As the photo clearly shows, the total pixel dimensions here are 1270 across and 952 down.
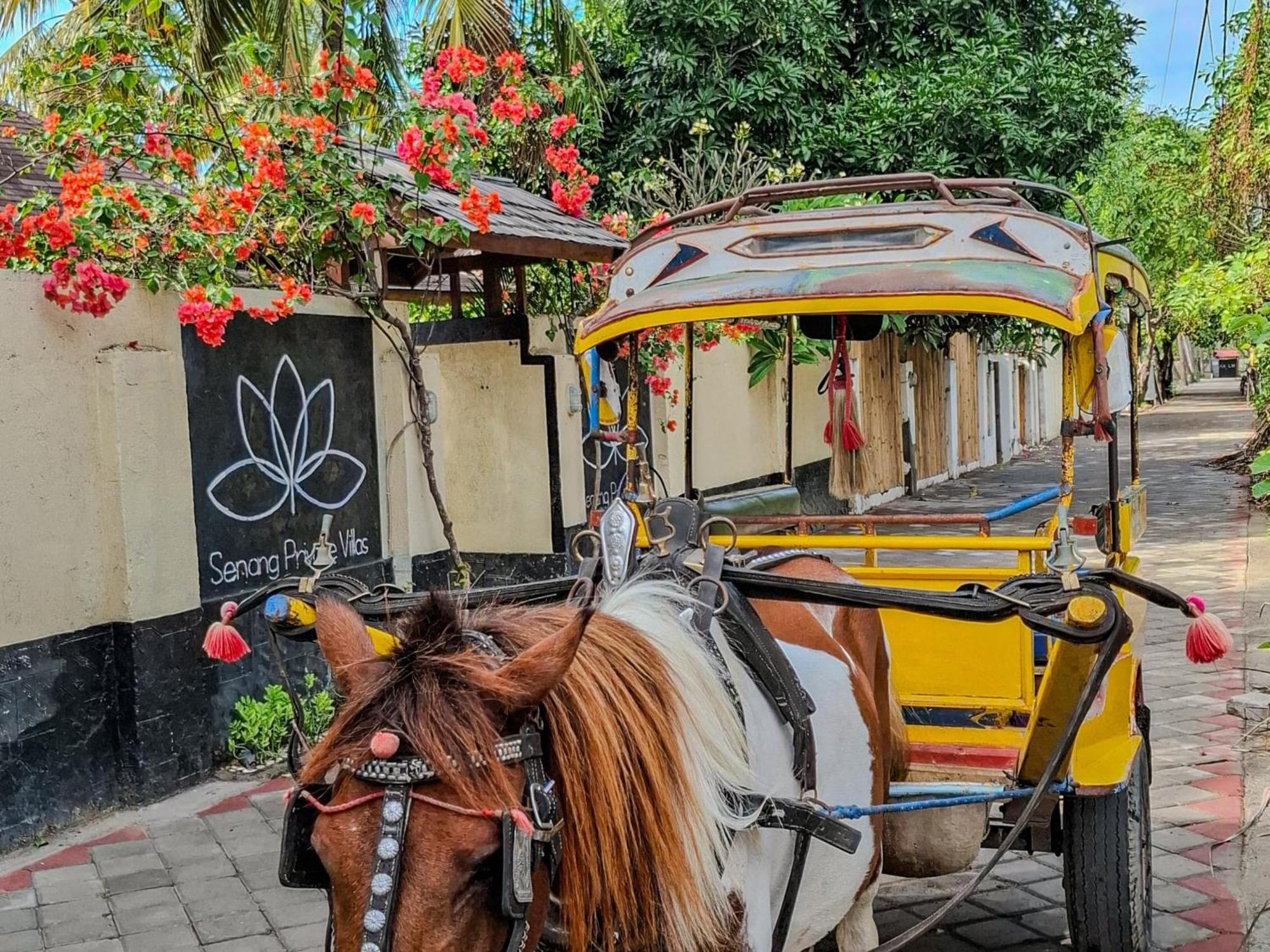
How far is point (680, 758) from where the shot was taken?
2.02 m

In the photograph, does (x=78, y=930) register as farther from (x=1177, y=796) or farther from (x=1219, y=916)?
(x=1177, y=796)

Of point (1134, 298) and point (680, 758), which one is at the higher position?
point (1134, 298)

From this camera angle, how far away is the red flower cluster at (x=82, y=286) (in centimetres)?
511

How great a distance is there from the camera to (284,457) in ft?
21.0

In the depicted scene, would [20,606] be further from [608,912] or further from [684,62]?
[684,62]

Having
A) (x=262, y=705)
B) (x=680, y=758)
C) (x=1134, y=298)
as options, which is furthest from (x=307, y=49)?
(x=680, y=758)

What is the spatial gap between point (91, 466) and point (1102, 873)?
174 inches

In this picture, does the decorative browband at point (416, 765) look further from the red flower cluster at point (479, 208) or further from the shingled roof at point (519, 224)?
the shingled roof at point (519, 224)

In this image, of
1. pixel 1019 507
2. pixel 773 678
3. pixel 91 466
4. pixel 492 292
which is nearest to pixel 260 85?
pixel 91 466

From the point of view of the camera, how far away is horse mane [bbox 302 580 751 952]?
→ 177 cm

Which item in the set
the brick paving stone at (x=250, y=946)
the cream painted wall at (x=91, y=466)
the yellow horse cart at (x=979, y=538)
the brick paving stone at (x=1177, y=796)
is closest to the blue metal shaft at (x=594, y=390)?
the yellow horse cart at (x=979, y=538)

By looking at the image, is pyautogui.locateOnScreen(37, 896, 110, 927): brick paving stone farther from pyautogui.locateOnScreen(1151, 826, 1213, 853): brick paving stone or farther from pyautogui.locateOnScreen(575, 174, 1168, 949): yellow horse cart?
pyautogui.locateOnScreen(1151, 826, 1213, 853): brick paving stone

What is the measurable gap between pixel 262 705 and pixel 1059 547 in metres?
4.46

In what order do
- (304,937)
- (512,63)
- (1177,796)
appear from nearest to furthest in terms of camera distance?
1. (304,937)
2. (1177,796)
3. (512,63)
